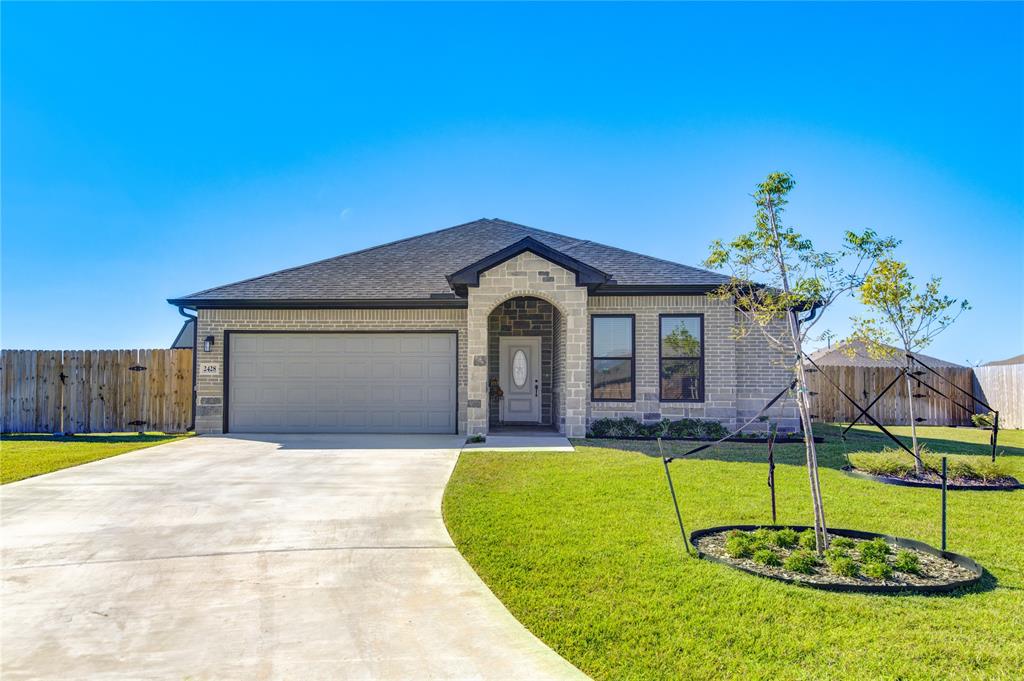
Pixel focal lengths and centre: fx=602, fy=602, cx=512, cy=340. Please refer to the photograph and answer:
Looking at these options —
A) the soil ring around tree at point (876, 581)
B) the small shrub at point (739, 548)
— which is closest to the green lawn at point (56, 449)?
the soil ring around tree at point (876, 581)

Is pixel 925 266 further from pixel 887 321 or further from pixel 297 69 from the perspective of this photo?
pixel 297 69

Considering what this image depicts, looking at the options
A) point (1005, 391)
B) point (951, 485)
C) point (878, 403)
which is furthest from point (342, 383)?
point (1005, 391)

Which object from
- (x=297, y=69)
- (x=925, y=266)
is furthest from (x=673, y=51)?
(x=297, y=69)

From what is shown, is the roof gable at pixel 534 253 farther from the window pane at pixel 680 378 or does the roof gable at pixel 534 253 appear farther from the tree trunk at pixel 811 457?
the tree trunk at pixel 811 457

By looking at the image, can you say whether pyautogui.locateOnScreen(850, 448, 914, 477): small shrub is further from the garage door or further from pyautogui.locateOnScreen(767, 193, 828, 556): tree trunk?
the garage door

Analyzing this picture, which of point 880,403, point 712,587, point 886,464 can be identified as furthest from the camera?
point 880,403

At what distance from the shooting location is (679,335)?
14.2 m

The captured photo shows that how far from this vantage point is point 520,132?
14875mm

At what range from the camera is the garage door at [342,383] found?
14367 mm

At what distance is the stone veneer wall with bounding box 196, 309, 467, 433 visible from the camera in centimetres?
1436

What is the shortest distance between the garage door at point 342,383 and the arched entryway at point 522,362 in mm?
1808

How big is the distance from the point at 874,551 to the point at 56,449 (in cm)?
1396

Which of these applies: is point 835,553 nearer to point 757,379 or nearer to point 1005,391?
point 757,379

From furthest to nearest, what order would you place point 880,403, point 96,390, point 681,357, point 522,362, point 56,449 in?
point 880,403, point 522,362, point 96,390, point 681,357, point 56,449
